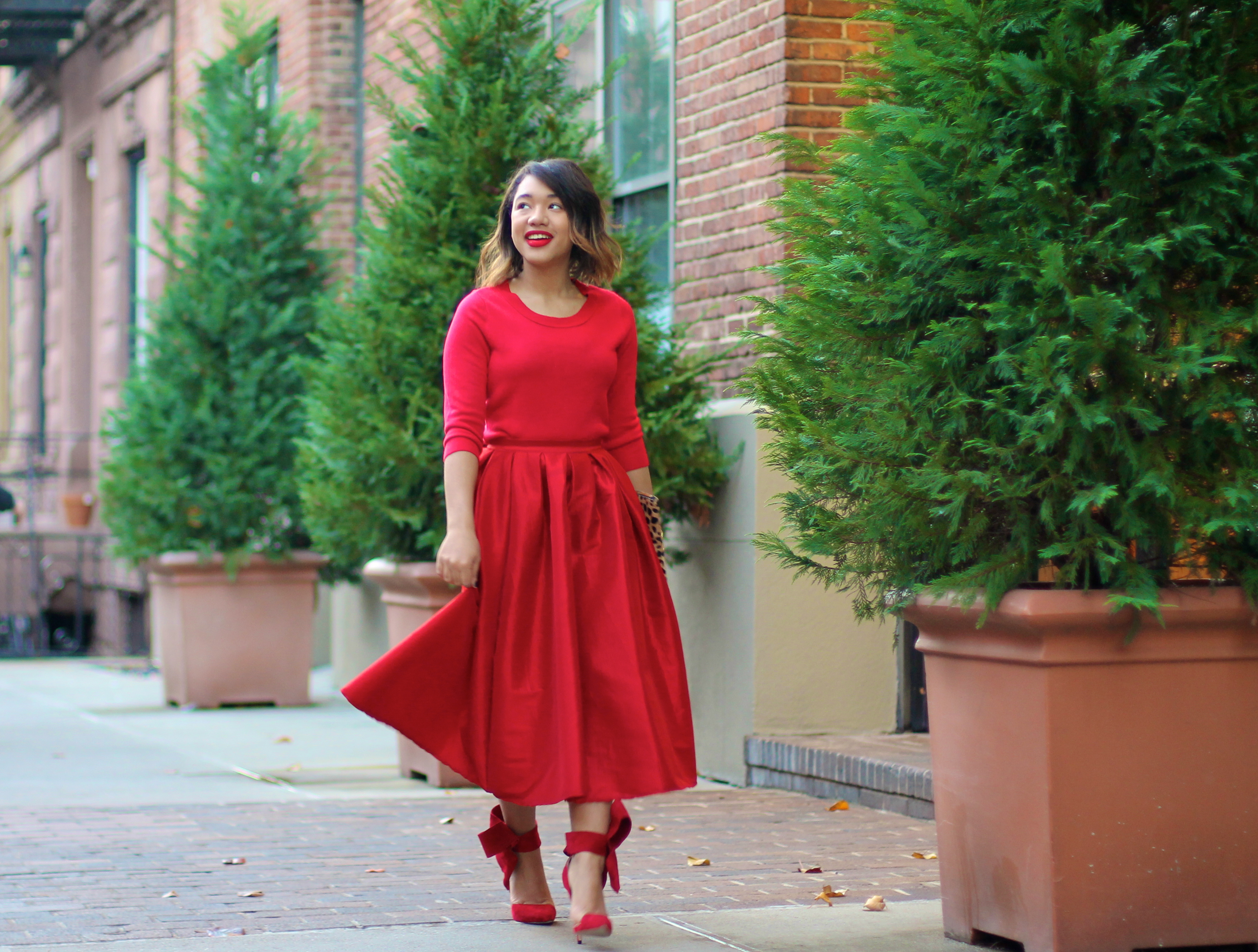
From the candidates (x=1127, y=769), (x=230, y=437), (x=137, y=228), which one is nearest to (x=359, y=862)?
(x=1127, y=769)

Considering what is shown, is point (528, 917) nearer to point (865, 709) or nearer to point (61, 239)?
point (865, 709)

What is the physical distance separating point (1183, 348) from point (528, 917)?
81.9 inches

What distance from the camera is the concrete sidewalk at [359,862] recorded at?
4316mm

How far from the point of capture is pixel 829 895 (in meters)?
4.76

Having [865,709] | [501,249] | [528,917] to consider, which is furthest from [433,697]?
[865,709]

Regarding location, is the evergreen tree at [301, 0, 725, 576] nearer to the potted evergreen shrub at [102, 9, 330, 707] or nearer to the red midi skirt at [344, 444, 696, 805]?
the red midi skirt at [344, 444, 696, 805]

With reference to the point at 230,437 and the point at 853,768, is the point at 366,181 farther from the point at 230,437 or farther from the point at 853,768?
the point at 853,768

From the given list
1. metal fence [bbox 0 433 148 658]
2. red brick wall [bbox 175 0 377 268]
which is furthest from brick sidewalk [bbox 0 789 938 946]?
metal fence [bbox 0 433 148 658]

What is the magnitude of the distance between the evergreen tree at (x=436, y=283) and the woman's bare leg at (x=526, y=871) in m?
2.55

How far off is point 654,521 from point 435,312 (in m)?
2.69

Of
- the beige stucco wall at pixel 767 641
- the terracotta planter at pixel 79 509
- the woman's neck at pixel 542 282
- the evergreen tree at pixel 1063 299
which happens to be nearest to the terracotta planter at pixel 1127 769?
the evergreen tree at pixel 1063 299

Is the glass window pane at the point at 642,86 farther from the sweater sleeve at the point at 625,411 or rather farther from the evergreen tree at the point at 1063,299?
the evergreen tree at the point at 1063,299

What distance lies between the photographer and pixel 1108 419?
363 centimetres

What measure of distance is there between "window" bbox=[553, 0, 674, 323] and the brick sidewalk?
263 cm
